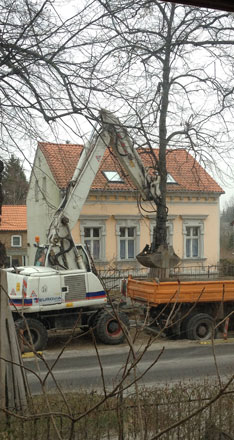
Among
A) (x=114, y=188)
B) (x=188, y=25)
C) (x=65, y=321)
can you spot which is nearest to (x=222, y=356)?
(x=65, y=321)

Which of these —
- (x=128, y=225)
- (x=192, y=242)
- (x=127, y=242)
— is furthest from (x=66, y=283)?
(x=192, y=242)

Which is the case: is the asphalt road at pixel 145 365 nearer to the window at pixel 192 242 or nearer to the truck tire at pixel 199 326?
the truck tire at pixel 199 326

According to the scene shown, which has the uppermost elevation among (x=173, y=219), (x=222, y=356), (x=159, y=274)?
(x=173, y=219)

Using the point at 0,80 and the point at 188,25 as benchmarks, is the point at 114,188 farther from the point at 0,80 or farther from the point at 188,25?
the point at 0,80

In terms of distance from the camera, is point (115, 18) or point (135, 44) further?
point (135, 44)

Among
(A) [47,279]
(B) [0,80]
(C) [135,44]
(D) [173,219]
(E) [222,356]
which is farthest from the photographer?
(D) [173,219]

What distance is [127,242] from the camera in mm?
25109

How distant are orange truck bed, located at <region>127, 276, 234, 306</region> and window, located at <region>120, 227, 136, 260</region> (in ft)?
Answer: 31.6

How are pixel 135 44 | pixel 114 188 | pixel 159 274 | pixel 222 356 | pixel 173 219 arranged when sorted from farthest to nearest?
pixel 173 219 → pixel 114 188 → pixel 159 274 → pixel 222 356 → pixel 135 44

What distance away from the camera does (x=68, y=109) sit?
6.14 metres

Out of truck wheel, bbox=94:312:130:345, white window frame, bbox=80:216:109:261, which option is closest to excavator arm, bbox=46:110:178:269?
truck wheel, bbox=94:312:130:345

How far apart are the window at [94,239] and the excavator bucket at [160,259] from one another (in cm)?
968

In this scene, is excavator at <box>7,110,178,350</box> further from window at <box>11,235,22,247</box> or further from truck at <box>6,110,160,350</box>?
window at <box>11,235,22,247</box>

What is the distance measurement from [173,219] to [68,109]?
19933 millimetres
